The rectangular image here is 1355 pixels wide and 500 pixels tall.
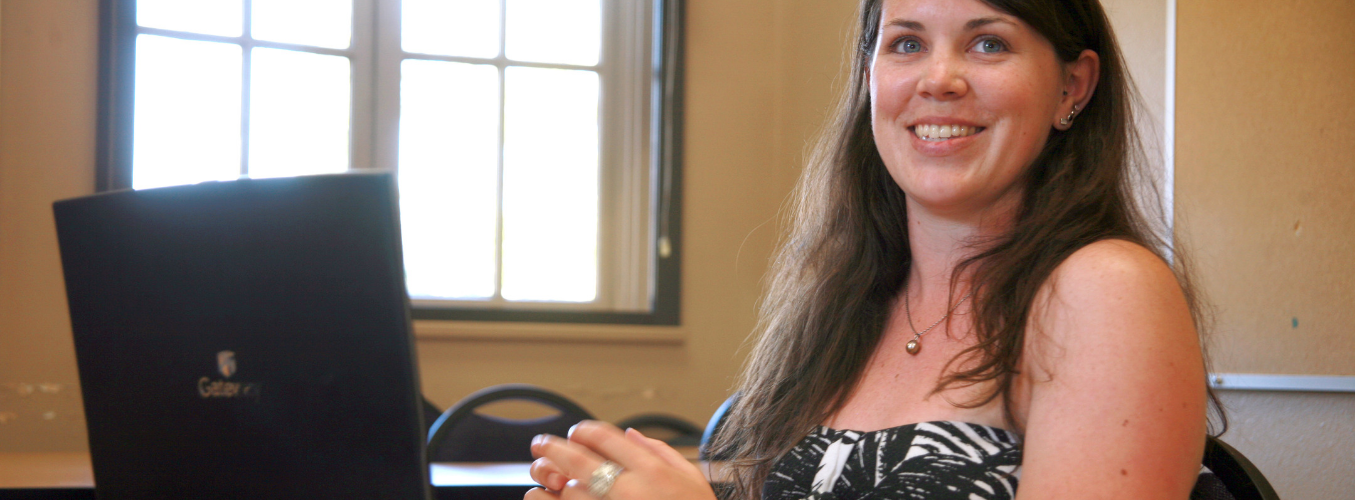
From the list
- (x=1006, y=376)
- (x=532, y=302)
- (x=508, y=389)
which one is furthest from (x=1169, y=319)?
(x=532, y=302)

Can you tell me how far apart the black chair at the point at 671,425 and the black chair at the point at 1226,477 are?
1.78 m

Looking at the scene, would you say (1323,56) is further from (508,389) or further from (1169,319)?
(508,389)

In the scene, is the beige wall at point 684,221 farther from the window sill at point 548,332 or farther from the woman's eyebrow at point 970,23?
the woman's eyebrow at point 970,23

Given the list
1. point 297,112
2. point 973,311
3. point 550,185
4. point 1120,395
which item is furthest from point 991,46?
point 297,112

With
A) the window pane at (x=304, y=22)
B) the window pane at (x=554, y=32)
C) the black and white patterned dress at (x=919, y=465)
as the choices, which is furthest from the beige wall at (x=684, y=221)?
the black and white patterned dress at (x=919, y=465)

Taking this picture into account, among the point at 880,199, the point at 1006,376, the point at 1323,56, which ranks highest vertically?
the point at 1323,56

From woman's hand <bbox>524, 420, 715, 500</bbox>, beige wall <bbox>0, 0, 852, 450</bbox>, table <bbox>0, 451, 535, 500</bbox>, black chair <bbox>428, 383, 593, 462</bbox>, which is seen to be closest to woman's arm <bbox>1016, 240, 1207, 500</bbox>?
woman's hand <bbox>524, 420, 715, 500</bbox>

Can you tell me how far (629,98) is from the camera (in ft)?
10.2

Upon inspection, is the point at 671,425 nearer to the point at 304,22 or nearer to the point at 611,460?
the point at 304,22

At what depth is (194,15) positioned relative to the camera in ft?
9.08

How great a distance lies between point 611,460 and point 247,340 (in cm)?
30

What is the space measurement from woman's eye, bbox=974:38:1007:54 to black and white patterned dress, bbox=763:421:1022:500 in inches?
16.6

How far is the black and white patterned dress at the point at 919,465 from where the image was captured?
3.17ft

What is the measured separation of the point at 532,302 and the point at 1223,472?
7.46 feet
